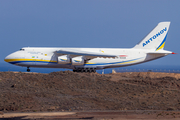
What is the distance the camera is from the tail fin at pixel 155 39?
37.1 m

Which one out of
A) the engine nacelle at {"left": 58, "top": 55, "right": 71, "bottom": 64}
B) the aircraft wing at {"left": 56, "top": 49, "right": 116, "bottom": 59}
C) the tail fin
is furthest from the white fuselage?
the tail fin

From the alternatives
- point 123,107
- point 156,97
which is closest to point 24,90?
point 123,107

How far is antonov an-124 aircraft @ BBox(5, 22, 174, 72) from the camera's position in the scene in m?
32.3

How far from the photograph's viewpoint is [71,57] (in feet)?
108

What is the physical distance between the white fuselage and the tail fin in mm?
984

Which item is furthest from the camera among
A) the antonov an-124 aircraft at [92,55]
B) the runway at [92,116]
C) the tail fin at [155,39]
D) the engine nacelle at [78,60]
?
the tail fin at [155,39]

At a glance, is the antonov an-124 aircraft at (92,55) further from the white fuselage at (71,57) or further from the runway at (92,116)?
the runway at (92,116)

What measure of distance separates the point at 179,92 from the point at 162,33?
13.9m

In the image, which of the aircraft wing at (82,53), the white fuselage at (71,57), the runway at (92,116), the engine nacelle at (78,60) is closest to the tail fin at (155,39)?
the white fuselage at (71,57)

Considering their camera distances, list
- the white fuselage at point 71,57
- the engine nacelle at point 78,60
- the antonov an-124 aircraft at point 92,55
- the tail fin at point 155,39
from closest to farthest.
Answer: the white fuselage at point 71,57 → the antonov an-124 aircraft at point 92,55 → the engine nacelle at point 78,60 → the tail fin at point 155,39

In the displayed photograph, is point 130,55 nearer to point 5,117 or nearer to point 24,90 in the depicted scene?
point 24,90

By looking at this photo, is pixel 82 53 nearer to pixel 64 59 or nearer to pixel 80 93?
pixel 64 59

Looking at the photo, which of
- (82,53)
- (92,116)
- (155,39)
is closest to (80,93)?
(92,116)

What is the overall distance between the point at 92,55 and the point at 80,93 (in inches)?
384
